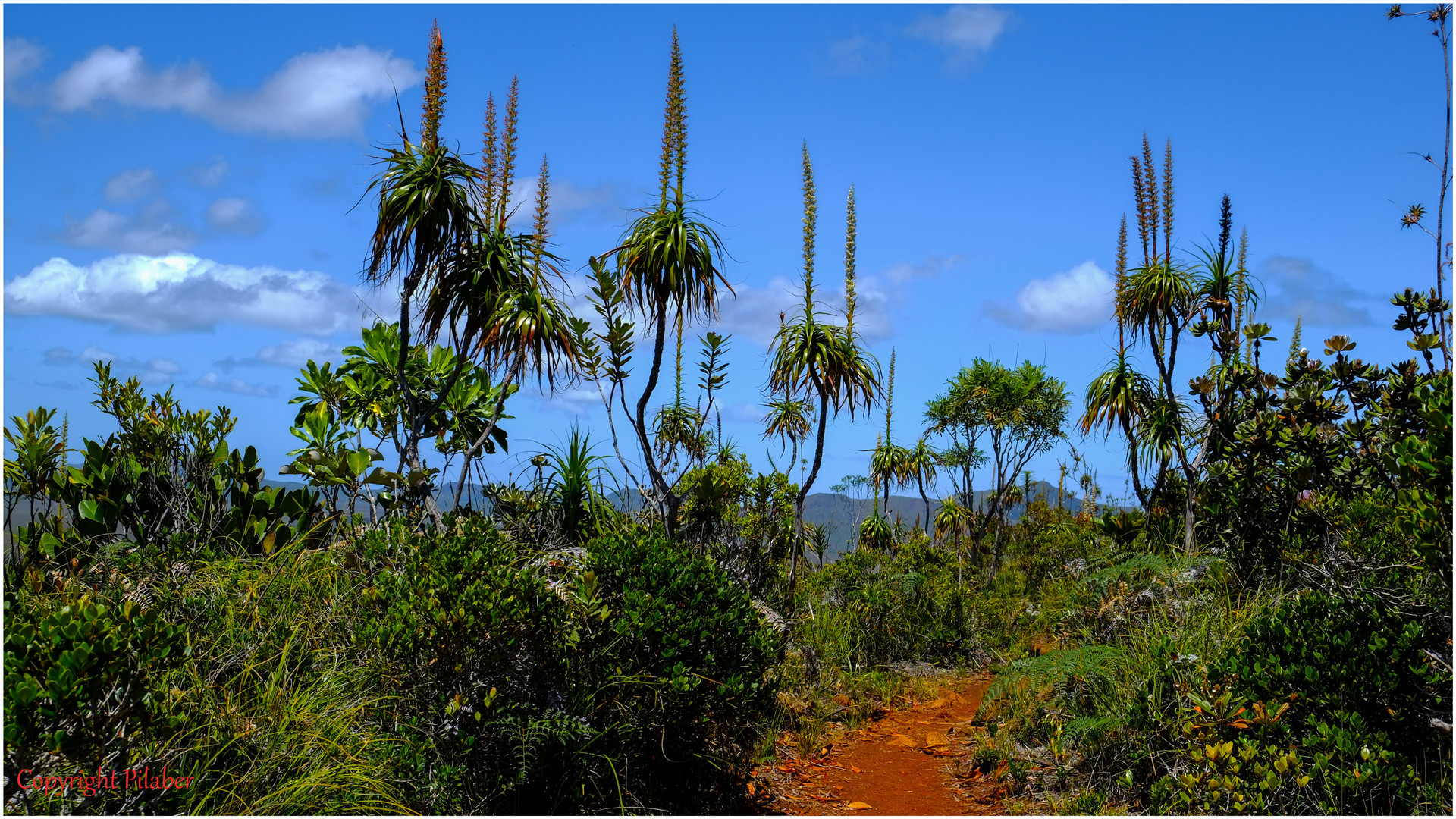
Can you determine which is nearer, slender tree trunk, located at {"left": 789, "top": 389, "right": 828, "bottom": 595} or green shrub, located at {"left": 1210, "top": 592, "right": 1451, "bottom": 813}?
green shrub, located at {"left": 1210, "top": 592, "right": 1451, "bottom": 813}

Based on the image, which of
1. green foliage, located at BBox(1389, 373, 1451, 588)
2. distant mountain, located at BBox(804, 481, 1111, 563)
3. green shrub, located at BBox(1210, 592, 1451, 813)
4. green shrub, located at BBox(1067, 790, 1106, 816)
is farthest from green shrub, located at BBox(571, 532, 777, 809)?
distant mountain, located at BBox(804, 481, 1111, 563)

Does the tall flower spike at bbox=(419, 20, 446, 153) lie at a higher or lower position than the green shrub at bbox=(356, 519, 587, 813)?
higher

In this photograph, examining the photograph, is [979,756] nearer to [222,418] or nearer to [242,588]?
[242,588]

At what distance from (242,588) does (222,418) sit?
2.66 metres

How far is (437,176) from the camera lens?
24.3 feet

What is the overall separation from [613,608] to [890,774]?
2.61 meters

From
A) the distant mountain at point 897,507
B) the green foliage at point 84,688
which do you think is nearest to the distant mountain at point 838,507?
the distant mountain at point 897,507

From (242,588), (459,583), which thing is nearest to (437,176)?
(242,588)

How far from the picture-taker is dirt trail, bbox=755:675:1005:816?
5.84 meters

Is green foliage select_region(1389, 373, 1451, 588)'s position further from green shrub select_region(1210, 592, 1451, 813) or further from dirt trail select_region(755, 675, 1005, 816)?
dirt trail select_region(755, 675, 1005, 816)

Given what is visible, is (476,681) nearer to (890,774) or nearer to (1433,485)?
(890,774)

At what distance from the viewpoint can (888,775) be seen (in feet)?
21.1

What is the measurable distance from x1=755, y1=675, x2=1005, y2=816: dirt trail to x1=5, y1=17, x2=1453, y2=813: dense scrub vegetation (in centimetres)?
25

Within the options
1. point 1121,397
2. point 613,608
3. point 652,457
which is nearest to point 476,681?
point 613,608
